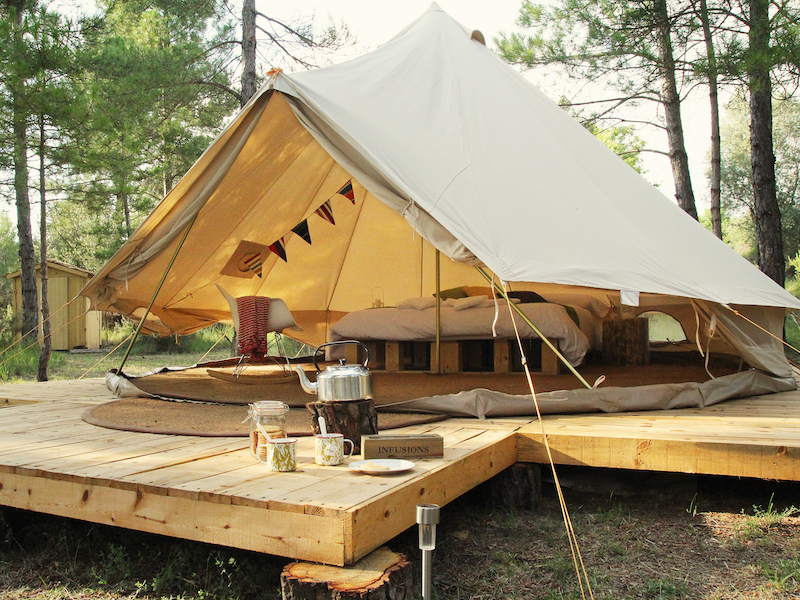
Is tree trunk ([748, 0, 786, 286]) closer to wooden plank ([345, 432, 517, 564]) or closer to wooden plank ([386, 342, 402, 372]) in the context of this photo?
wooden plank ([386, 342, 402, 372])

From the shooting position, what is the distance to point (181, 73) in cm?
768

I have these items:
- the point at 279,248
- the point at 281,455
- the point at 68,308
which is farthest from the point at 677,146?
the point at 68,308

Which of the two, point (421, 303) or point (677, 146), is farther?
point (677, 146)

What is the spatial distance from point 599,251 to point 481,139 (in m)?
0.85

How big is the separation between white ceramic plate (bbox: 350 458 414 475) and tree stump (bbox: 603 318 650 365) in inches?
151

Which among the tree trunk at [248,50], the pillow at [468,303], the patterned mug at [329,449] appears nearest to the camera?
the patterned mug at [329,449]

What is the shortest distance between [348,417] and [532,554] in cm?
70

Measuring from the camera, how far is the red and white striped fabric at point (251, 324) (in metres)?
4.48

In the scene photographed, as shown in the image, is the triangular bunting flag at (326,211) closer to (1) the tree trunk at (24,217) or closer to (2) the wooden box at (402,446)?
(1) the tree trunk at (24,217)

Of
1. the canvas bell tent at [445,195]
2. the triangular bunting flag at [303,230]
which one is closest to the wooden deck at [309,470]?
the canvas bell tent at [445,195]

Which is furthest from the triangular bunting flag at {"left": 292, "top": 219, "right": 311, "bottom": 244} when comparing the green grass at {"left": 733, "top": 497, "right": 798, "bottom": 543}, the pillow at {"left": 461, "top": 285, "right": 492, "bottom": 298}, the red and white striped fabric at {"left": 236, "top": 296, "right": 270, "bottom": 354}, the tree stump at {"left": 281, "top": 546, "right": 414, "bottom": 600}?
the tree stump at {"left": 281, "top": 546, "right": 414, "bottom": 600}

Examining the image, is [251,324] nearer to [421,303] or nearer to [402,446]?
[421,303]

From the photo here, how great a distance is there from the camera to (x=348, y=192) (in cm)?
557

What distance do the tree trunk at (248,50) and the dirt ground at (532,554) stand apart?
19.6 feet
